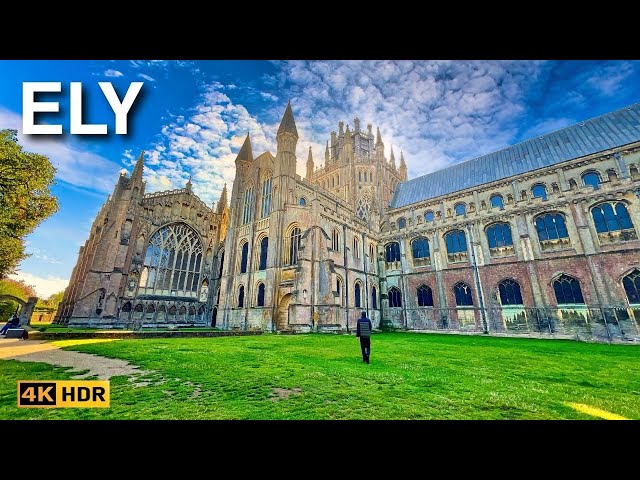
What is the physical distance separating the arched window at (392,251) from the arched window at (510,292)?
1082 centimetres

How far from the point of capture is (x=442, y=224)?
3003cm

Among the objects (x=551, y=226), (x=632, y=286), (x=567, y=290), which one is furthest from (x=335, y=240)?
(x=632, y=286)

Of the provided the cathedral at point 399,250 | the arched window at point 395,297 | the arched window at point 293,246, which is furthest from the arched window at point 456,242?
the arched window at point 293,246

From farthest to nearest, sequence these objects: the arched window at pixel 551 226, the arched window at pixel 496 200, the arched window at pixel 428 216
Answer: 1. the arched window at pixel 428 216
2. the arched window at pixel 496 200
3. the arched window at pixel 551 226

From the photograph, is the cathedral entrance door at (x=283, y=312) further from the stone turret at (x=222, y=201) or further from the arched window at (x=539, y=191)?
the arched window at (x=539, y=191)

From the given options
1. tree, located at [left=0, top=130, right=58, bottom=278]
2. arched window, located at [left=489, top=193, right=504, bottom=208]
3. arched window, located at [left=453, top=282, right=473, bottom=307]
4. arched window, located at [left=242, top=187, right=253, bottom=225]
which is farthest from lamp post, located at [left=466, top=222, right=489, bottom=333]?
tree, located at [left=0, top=130, right=58, bottom=278]

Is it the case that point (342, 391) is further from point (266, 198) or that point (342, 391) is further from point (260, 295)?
point (266, 198)

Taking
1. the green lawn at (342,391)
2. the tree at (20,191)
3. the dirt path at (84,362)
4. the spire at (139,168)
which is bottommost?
the green lawn at (342,391)

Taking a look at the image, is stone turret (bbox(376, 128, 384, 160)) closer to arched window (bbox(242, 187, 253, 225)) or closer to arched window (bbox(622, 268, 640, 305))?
arched window (bbox(242, 187, 253, 225))

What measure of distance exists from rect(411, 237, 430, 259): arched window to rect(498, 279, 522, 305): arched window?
25.5 feet

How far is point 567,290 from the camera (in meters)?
21.6

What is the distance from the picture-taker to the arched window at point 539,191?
25.2m

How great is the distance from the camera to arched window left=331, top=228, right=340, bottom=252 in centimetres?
2634
